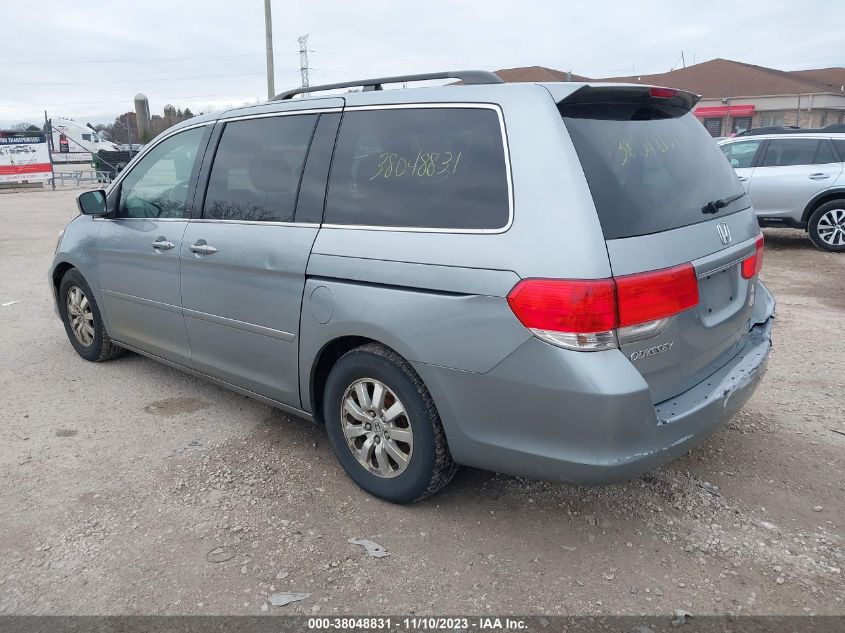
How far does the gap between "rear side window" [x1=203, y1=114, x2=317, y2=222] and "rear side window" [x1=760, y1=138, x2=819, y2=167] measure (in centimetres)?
917

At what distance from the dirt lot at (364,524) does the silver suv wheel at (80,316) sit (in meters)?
0.79

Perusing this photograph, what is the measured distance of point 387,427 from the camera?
10.2ft

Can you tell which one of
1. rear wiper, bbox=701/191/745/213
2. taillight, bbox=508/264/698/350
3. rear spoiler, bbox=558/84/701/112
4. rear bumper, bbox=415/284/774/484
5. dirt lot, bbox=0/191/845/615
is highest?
rear spoiler, bbox=558/84/701/112

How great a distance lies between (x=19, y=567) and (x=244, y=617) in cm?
104

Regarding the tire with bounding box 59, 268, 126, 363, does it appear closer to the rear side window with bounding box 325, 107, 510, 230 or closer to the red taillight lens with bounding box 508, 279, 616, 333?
the rear side window with bounding box 325, 107, 510, 230

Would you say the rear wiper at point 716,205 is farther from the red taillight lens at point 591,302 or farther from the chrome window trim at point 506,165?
the chrome window trim at point 506,165

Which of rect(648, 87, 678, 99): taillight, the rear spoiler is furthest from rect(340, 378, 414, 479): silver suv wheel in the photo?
rect(648, 87, 678, 99): taillight

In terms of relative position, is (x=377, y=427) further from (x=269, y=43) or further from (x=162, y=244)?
(x=269, y=43)

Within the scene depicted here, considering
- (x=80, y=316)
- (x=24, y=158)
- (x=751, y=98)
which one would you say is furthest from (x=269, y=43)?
(x=751, y=98)

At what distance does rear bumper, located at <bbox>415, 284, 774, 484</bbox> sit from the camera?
8.11 feet

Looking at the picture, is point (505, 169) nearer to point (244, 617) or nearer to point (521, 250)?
point (521, 250)

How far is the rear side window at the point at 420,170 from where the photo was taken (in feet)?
9.04

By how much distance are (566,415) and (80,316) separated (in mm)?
4208

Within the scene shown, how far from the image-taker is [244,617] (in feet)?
8.31
